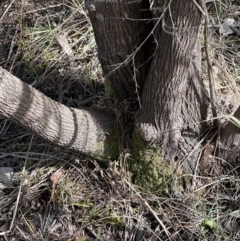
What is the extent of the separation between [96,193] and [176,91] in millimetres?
611

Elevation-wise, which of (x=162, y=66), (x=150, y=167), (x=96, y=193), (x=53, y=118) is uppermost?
(x=162, y=66)

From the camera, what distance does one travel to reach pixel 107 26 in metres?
1.63

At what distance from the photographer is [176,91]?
5.39 ft

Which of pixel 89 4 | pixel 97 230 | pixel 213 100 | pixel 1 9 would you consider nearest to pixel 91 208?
pixel 97 230

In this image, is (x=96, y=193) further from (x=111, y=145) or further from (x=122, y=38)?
(x=122, y=38)

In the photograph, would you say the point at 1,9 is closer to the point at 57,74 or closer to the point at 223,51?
the point at 57,74

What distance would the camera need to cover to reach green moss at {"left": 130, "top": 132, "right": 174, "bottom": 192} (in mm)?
1867

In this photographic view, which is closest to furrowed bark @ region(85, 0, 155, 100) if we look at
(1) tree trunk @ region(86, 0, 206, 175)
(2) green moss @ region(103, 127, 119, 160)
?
(1) tree trunk @ region(86, 0, 206, 175)

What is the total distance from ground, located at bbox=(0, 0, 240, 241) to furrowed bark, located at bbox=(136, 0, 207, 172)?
13cm

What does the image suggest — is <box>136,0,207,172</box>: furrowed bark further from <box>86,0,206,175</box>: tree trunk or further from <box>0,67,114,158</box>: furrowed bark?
<box>0,67,114,158</box>: furrowed bark

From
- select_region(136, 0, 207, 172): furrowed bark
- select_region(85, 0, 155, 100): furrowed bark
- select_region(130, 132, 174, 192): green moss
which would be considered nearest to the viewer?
select_region(136, 0, 207, 172): furrowed bark

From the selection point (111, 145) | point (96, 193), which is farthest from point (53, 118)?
point (96, 193)

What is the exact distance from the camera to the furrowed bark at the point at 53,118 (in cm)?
156

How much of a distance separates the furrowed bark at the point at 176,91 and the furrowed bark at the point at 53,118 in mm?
202
